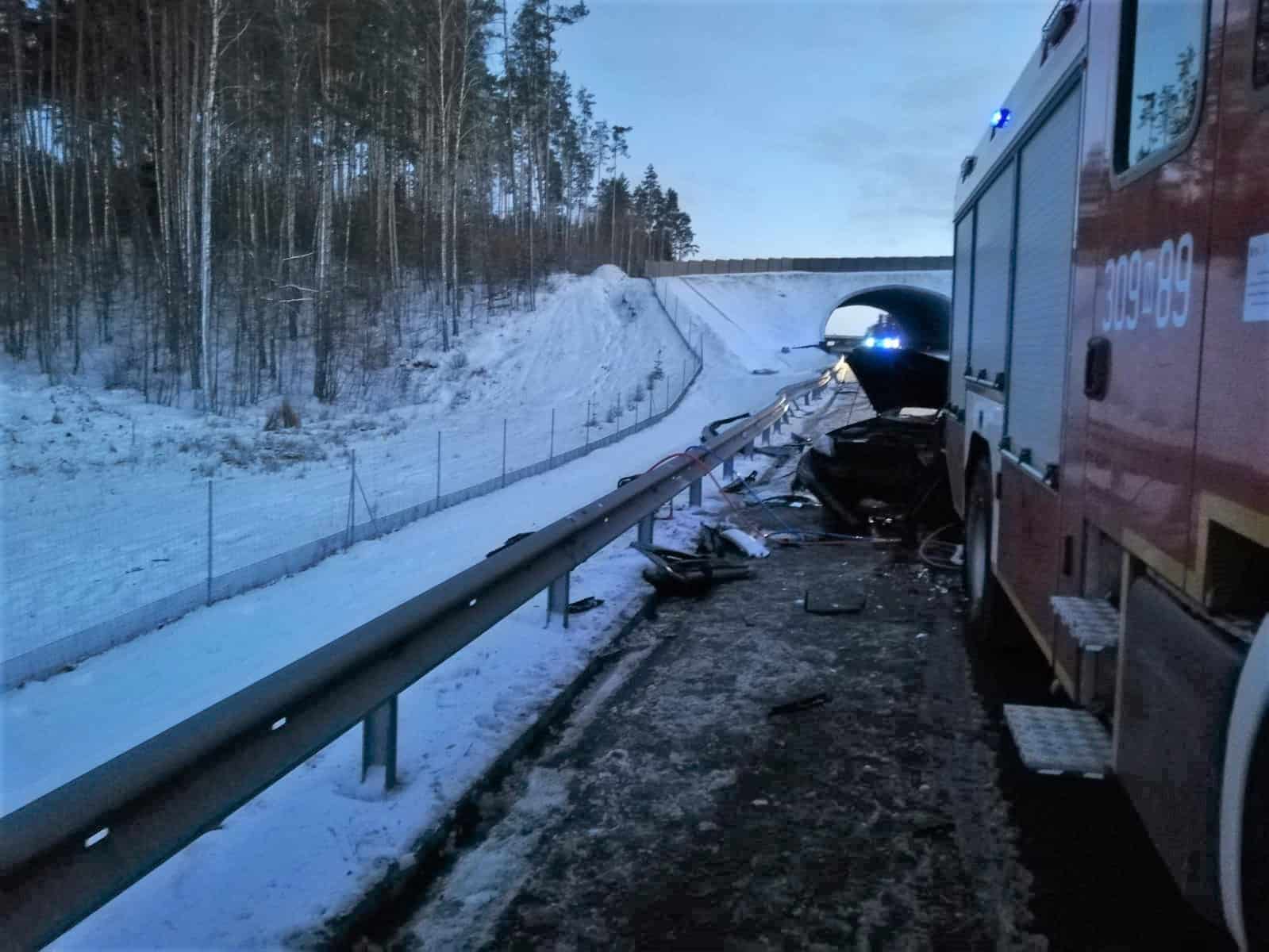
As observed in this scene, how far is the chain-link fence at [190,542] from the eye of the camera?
808 cm

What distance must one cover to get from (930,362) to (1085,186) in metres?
9.07

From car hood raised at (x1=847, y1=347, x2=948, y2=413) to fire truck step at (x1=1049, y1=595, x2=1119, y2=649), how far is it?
367 inches

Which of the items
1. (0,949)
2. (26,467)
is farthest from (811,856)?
(26,467)

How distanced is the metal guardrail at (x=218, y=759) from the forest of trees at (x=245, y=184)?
78.1ft

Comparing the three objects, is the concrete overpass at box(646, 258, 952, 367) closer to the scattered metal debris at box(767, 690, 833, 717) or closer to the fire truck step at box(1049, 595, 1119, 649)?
the scattered metal debris at box(767, 690, 833, 717)

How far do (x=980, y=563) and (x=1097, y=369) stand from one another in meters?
3.56

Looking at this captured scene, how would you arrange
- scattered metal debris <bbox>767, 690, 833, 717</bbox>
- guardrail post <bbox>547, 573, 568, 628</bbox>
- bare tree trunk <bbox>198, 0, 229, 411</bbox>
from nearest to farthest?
scattered metal debris <bbox>767, 690, 833, 717</bbox> < guardrail post <bbox>547, 573, 568, 628</bbox> < bare tree trunk <bbox>198, 0, 229, 411</bbox>

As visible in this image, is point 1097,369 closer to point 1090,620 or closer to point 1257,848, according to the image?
point 1090,620

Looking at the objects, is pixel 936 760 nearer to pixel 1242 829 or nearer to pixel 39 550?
pixel 1242 829

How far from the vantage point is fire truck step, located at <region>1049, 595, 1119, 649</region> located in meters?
3.35

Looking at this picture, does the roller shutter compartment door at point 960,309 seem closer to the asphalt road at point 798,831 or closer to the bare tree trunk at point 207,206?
the asphalt road at point 798,831

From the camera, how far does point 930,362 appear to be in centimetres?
1302

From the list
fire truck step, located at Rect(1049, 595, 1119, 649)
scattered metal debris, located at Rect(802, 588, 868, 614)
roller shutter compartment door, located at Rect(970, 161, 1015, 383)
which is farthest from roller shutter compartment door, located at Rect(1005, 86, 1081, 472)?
scattered metal debris, located at Rect(802, 588, 868, 614)

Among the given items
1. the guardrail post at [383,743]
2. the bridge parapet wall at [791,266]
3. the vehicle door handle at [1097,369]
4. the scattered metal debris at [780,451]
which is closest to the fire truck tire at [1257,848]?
the vehicle door handle at [1097,369]
